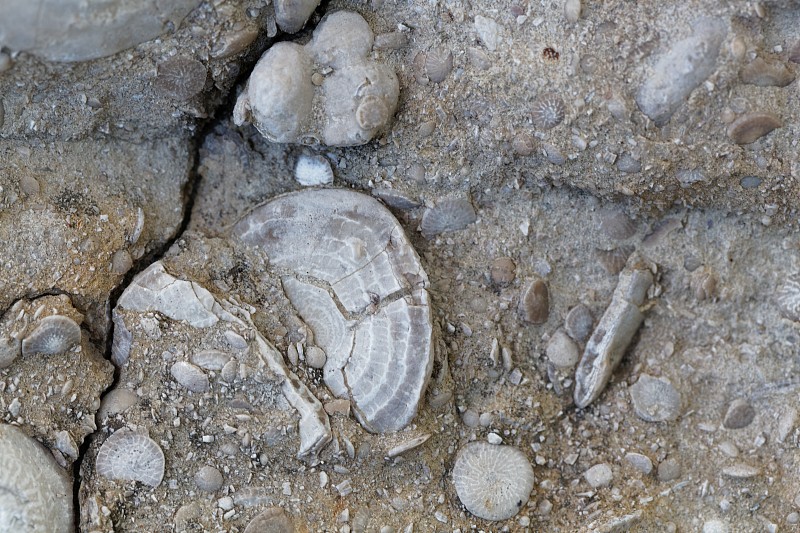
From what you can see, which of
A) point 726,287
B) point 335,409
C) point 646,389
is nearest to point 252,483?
point 335,409

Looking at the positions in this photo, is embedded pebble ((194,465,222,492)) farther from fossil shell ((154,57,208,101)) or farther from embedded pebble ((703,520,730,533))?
embedded pebble ((703,520,730,533))

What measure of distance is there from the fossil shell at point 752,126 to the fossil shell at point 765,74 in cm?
8

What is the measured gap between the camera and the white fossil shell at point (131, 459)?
208 cm

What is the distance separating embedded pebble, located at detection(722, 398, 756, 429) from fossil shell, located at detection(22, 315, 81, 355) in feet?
6.08

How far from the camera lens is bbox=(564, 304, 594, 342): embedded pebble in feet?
7.58

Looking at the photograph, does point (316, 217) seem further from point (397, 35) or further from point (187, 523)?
point (187, 523)

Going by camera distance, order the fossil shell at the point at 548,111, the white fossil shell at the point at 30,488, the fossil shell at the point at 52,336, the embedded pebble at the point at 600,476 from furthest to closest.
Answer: the embedded pebble at the point at 600,476, the fossil shell at the point at 548,111, the fossil shell at the point at 52,336, the white fossil shell at the point at 30,488

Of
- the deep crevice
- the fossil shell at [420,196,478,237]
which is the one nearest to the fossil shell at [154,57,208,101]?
the deep crevice

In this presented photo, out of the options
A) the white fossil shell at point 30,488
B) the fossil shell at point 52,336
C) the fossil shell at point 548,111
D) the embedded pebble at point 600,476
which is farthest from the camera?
the embedded pebble at point 600,476

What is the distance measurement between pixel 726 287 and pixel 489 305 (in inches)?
27.5

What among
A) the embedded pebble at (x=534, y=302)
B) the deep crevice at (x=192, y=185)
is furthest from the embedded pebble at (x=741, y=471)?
the deep crevice at (x=192, y=185)

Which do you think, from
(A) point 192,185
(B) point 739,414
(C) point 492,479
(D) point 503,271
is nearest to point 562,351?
(D) point 503,271

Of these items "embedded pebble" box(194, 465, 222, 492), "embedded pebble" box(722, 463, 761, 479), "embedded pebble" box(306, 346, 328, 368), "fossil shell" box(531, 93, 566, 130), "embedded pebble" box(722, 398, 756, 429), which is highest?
"fossil shell" box(531, 93, 566, 130)

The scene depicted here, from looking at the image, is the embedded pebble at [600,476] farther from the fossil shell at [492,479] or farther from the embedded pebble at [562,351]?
the embedded pebble at [562,351]
